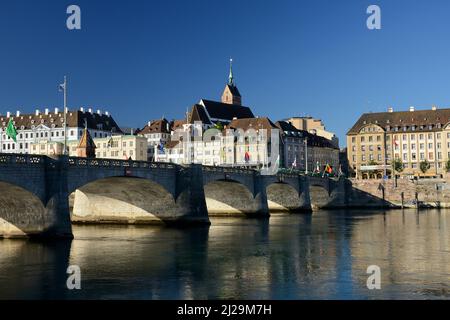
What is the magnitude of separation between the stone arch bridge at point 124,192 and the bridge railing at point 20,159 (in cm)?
7

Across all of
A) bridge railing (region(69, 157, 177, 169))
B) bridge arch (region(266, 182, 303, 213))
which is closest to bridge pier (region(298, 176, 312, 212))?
bridge arch (region(266, 182, 303, 213))

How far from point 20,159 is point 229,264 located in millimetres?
16916

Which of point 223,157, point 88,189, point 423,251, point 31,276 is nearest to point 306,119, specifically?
point 223,157

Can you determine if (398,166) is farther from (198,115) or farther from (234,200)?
(234,200)

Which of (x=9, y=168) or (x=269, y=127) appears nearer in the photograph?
(x=9, y=168)

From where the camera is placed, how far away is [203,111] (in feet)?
536

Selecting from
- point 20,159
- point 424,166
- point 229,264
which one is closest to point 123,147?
point 424,166

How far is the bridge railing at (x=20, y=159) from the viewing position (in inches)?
1666

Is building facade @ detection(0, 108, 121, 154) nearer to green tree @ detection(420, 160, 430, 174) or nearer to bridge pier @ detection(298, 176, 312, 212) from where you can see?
bridge pier @ detection(298, 176, 312, 212)

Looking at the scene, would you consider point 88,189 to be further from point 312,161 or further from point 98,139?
point 312,161

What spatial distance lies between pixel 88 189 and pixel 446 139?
98.8m

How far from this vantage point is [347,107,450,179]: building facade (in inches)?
5492

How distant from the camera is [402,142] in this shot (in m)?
143

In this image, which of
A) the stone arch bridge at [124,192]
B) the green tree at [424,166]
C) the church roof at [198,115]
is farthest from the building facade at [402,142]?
the church roof at [198,115]
